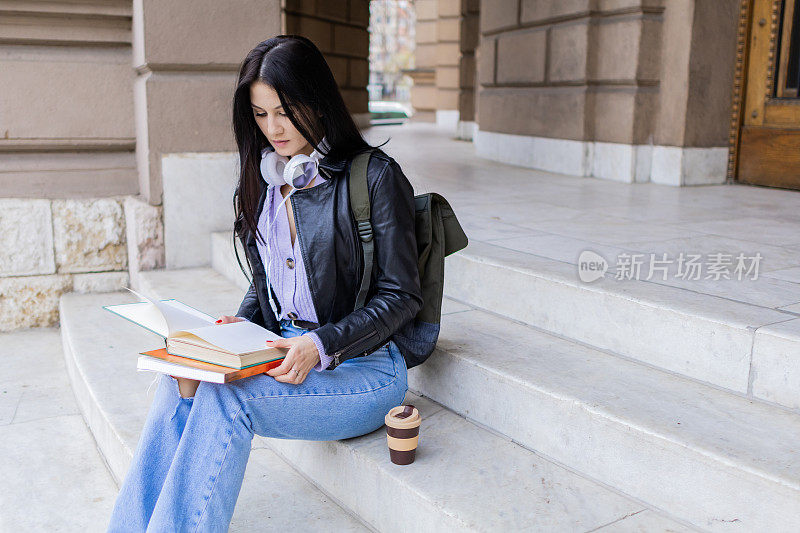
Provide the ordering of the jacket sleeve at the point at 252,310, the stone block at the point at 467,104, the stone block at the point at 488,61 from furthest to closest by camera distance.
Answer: the stone block at the point at 467,104 < the stone block at the point at 488,61 < the jacket sleeve at the point at 252,310

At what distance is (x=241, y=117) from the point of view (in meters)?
2.36

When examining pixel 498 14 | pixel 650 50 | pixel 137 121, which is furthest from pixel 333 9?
pixel 137 121

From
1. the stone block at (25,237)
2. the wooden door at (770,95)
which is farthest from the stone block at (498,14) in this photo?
the stone block at (25,237)

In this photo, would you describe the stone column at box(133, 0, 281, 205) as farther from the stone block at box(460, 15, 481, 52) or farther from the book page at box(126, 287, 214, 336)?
the stone block at box(460, 15, 481, 52)

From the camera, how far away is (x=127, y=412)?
10.1 feet

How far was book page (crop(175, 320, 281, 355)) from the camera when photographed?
200 cm

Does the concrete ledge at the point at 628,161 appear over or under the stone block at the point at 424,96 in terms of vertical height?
under

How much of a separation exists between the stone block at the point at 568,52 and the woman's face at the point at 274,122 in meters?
4.84

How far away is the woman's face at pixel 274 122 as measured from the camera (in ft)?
7.33

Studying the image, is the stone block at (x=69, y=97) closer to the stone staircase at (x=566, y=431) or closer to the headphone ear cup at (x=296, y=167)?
the stone staircase at (x=566, y=431)

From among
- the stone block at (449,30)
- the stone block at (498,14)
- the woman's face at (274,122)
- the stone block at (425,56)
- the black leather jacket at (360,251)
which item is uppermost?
the stone block at (449,30)

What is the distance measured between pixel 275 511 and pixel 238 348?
0.64 metres

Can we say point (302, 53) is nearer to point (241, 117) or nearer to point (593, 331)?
point (241, 117)

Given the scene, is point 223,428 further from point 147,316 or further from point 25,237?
point 25,237
